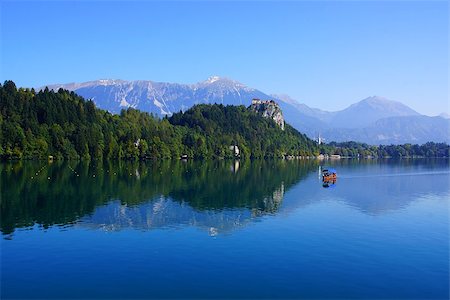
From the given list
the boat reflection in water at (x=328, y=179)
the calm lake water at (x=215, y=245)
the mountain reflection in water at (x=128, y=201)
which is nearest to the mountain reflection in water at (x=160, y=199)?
the mountain reflection in water at (x=128, y=201)

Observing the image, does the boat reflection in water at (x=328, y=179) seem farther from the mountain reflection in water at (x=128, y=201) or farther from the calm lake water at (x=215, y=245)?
the calm lake water at (x=215, y=245)

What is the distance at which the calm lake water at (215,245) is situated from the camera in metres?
33.8

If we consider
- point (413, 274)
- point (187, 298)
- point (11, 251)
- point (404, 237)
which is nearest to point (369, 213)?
point (404, 237)

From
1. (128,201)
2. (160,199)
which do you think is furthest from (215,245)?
(160,199)

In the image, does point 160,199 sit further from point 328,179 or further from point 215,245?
point 328,179

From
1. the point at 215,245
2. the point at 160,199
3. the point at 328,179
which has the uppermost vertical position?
the point at 328,179

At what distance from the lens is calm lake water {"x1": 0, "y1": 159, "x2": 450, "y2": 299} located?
33.8 metres

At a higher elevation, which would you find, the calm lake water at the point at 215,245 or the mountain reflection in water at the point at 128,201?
the mountain reflection in water at the point at 128,201

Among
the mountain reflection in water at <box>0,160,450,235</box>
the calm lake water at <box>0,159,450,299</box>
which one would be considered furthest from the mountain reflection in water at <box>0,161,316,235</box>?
the calm lake water at <box>0,159,450,299</box>

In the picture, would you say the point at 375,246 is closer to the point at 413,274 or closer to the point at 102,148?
the point at 413,274

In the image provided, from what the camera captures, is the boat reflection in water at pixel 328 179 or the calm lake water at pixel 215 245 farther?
the boat reflection in water at pixel 328 179

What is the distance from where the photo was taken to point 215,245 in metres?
46.3

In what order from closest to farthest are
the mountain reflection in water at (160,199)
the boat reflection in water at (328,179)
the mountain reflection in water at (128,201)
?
1. the mountain reflection in water at (128,201)
2. the mountain reflection in water at (160,199)
3. the boat reflection in water at (328,179)

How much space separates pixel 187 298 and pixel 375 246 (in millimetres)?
25934
